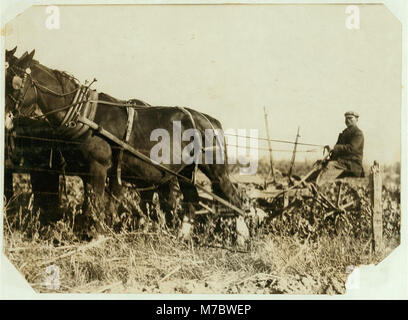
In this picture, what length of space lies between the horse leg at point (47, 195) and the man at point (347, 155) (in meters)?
2.62

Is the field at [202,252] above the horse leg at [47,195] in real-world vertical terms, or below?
below

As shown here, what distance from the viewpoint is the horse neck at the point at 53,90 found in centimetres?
686

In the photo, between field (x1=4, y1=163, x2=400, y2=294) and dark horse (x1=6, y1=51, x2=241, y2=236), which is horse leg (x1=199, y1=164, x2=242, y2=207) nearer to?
dark horse (x1=6, y1=51, x2=241, y2=236)

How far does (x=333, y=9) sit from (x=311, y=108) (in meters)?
1.01

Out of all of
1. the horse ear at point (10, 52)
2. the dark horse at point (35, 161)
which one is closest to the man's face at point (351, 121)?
the dark horse at point (35, 161)

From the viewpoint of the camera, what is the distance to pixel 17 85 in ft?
22.7

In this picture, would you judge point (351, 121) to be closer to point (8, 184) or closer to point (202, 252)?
point (202, 252)

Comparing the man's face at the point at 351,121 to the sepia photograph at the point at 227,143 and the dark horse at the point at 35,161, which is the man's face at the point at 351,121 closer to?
the sepia photograph at the point at 227,143

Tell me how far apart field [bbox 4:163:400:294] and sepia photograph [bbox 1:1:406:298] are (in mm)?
14

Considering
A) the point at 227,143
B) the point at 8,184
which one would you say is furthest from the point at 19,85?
the point at 227,143

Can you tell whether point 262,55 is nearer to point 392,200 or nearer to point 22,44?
point 392,200

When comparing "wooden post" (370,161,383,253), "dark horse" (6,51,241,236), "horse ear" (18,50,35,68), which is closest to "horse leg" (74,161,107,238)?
"dark horse" (6,51,241,236)

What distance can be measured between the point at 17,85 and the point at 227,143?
2.19 meters

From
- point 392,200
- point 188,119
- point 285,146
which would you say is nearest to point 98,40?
point 188,119
